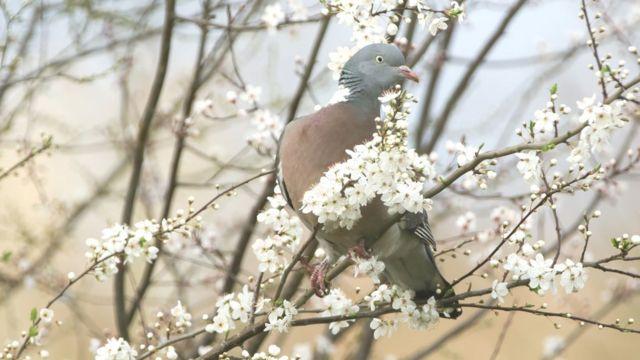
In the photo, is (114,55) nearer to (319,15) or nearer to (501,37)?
(319,15)

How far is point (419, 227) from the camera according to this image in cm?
296

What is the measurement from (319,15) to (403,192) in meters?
1.37

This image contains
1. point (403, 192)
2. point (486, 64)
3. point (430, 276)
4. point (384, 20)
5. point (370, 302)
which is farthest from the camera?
point (486, 64)

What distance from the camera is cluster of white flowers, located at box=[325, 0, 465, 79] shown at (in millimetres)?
2543

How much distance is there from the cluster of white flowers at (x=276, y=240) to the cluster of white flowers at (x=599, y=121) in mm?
971

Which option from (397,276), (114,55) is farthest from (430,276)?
(114,55)

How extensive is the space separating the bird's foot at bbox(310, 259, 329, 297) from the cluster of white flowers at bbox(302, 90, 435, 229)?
1.92ft

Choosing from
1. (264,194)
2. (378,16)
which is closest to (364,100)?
(378,16)

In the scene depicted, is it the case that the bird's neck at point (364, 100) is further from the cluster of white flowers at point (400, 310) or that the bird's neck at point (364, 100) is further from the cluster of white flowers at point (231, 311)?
the cluster of white flowers at point (231, 311)

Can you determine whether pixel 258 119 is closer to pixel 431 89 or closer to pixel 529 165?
pixel 431 89

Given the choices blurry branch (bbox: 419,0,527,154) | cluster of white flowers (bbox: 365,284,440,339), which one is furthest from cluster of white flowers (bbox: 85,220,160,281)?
blurry branch (bbox: 419,0,527,154)

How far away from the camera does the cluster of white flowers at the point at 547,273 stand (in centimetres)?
223

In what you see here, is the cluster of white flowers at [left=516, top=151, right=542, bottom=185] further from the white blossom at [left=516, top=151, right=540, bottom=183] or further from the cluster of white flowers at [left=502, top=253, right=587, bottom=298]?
the cluster of white flowers at [left=502, top=253, right=587, bottom=298]

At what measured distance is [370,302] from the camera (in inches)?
101
